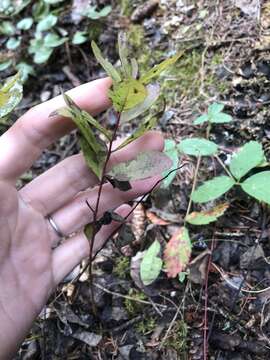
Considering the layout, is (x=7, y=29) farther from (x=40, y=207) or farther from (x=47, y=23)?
(x=40, y=207)

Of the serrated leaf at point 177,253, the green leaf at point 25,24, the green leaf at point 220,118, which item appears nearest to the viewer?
the serrated leaf at point 177,253

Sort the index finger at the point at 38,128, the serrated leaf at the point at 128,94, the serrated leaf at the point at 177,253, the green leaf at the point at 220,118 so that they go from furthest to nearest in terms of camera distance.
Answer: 1. the green leaf at the point at 220,118
2. the serrated leaf at the point at 177,253
3. the index finger at the point at 38,128
4. the serrated leaf at the point at 128,94

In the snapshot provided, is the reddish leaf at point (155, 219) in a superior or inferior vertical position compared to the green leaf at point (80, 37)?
inferior

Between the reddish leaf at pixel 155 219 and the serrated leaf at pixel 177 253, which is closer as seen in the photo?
the serrated leaf at pixel 177 253

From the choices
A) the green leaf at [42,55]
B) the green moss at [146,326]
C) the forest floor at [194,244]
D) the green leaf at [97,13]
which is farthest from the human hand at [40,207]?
the green leaf at [97,13]

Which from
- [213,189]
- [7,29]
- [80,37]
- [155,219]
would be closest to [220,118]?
[213,189]

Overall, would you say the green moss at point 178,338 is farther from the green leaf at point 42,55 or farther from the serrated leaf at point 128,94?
the green leaf at point 42,55

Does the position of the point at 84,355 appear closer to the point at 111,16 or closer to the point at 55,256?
the point at 55,256
